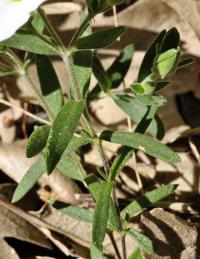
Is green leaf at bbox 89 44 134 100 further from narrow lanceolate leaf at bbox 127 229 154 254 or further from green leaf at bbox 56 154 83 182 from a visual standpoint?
narrow lanceolate leaf at bbox 127 229 154 254

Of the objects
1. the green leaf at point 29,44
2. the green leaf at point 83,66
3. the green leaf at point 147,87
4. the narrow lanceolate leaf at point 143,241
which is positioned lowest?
the narrow lanceolate leaf at point 143,241

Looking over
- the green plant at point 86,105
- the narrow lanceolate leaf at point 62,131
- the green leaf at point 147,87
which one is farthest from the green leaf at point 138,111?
the narrow lanceolate leaf at point 62,131

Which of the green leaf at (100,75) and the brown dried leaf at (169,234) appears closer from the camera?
the brown dried leaf at (169,234)

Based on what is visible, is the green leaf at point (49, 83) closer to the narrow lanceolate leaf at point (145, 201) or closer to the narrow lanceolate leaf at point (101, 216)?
the narrow lanceolate leaf at point (101, 216)

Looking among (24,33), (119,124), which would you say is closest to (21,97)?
(119,124)

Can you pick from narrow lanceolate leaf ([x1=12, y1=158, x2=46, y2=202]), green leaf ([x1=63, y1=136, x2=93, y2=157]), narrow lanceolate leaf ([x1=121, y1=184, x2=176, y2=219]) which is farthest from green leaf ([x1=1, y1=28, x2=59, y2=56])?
narrow lanceolate leaf ([x1=121, y1=184, x2=176, y2=219])

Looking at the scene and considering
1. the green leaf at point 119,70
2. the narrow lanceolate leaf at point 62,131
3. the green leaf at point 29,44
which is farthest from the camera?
the green leaf at point 119,70

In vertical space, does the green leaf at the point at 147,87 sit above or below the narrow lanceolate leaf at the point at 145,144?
above

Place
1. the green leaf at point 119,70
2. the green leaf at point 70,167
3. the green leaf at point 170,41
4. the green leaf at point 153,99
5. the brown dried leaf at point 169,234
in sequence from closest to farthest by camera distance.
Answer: the green leaf at point 153,99, the green leaf at point 170,41, the brown dried leaf at point 169,234, the green leaf at point 70,167, the green leaf at point 119,70
